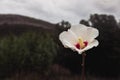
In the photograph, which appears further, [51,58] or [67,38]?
[51,58]

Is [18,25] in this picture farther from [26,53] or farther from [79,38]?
[79,38]

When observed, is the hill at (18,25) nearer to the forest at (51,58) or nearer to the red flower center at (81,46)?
the forest at (51,58)

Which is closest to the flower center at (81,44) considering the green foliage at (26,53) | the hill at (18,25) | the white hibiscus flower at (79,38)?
the white hibiscus flower at (79,38)

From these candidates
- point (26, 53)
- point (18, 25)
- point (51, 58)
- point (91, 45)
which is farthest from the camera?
point (18, 25)

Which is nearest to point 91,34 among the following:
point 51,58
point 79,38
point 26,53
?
point 79,38

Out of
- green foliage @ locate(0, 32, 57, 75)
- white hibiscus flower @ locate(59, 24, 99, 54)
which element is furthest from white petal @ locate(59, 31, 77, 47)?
green foliage @ locate(0, 32, 57, 75)

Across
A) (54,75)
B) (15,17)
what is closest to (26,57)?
(54,75)

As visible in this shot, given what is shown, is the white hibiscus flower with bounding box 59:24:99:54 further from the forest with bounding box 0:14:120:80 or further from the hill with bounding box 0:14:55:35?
the hill with bounding box 0:14:55:35

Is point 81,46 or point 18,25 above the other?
point 18,25

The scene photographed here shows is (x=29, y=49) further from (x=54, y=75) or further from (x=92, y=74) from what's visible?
(x=92, y=74)

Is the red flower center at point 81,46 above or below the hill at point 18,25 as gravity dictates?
below
